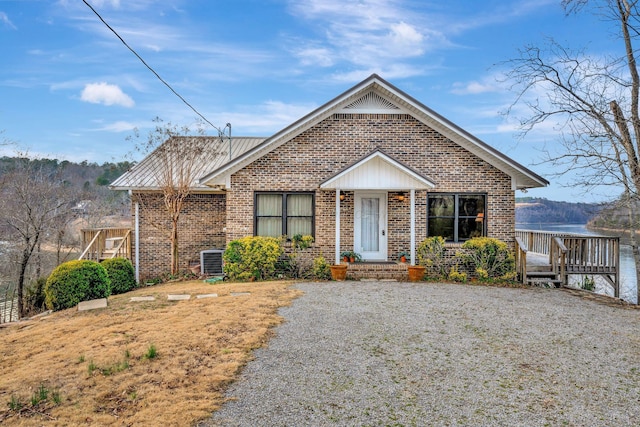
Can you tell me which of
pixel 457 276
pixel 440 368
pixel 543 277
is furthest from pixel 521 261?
pixel 440 368

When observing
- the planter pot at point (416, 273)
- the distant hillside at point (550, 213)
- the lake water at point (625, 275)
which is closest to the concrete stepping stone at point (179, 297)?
the planter pot at point (416, 273)

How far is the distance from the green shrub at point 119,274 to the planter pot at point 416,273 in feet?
29.5

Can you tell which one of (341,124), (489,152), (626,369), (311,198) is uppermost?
(341,124)

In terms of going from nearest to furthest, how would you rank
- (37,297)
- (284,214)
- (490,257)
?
(37,297) < (490,257) < (284,214)

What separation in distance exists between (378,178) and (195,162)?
303 inches

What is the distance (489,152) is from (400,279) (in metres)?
4.77

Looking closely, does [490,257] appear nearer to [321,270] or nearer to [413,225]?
[413,225]

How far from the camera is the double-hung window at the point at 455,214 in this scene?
1412 cm

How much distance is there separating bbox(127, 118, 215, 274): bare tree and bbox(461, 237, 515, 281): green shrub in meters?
9.60

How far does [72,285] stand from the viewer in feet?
34.9

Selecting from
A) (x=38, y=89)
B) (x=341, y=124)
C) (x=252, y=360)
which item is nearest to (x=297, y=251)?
(x=341, y=124)

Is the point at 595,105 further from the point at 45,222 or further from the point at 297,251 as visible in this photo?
the point at 45,222

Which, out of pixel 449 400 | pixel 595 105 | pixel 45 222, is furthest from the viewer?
pixel 45 222

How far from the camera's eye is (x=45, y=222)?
1988cm
